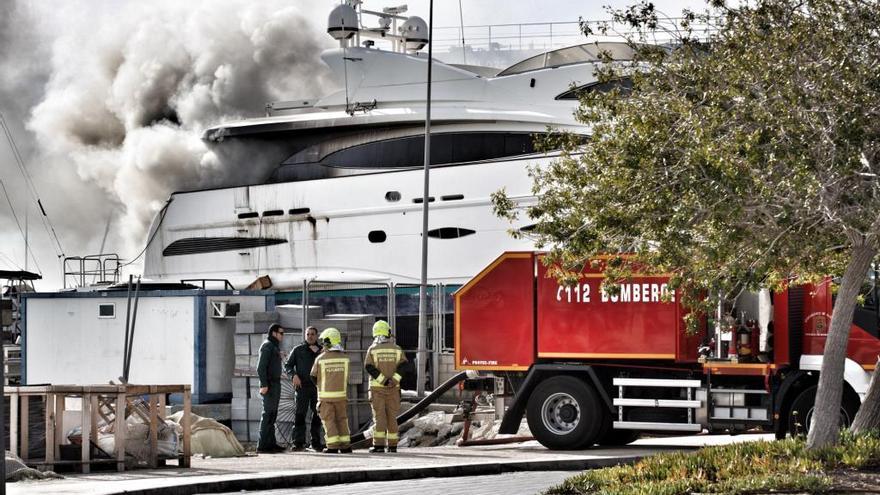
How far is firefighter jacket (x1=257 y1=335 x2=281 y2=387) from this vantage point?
20812 mm

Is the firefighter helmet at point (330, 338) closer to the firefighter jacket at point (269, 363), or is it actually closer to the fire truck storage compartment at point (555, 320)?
the firefighter jacket at point (269, 363)

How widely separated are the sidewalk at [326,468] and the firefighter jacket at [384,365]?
3.12 feet

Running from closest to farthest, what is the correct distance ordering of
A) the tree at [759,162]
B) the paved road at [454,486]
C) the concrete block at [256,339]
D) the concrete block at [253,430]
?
the tree at [759,162]
the paved road at [454,486]
the concrete block at [256,339]
the concrete block at [253,430]

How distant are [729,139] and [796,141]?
2.29 ft

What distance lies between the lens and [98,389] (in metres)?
16.5

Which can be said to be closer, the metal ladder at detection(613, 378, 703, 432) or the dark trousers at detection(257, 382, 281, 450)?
the metal ladder at detection(613, 378, 703, 432)

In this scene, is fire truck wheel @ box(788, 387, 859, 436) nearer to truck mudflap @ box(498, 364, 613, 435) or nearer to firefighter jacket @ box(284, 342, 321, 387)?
truck mudflap @ box(498, 364, 613, 435)

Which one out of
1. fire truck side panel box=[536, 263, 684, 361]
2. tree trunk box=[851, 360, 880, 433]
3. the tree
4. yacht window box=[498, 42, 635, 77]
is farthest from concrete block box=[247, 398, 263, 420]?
yacht window box=[498, 42, 635, 77]

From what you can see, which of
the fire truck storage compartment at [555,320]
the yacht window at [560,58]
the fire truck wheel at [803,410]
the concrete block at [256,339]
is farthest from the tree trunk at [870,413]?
the yacht window at [560,58]

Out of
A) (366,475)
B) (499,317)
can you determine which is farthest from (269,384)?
(366,475)

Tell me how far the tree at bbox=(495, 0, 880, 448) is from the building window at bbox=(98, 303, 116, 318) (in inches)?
654

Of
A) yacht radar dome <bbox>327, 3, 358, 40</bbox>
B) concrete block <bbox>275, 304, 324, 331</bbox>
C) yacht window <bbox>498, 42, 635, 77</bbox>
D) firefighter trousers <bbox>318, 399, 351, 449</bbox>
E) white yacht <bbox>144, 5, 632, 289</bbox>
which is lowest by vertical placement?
Result: firefighter trousers <bbox>318, 399, 351, 449</bbox>

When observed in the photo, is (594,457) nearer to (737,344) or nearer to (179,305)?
(737,344)

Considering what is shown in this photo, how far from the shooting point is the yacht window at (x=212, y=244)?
46125mm
